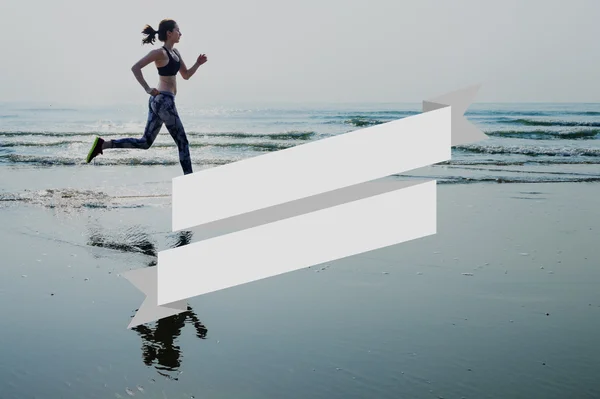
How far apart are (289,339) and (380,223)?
1.16m

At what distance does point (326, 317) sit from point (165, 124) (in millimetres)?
3237

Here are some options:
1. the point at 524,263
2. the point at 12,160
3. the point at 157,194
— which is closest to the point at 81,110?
the point at 12,160

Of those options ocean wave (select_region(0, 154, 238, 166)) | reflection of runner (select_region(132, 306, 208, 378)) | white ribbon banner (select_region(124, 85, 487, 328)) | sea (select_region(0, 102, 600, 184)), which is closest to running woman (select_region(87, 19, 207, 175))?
reflection of runner (select_region(132, 306, 208, 378))

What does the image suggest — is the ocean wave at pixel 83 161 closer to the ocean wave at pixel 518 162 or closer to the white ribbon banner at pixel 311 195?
the ocean wave at pixel 518 162

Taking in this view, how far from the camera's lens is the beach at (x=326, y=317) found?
13.2 feet

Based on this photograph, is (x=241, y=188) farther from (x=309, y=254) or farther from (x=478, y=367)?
(x=478, y=367)

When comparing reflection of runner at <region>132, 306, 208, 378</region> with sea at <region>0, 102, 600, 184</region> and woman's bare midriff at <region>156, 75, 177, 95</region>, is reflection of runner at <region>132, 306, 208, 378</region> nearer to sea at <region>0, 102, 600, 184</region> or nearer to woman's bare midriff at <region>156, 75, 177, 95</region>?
sea at <region>0, 102, 600, 184</region>

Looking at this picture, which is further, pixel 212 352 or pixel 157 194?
pixel 157 194

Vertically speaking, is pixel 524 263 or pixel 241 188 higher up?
pixel 241 188

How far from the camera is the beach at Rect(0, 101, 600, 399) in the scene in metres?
4.02

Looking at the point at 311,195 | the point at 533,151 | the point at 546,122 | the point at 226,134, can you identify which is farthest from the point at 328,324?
the point at 546,122

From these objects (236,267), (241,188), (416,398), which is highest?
(241,188)

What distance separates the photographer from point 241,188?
3.68 m

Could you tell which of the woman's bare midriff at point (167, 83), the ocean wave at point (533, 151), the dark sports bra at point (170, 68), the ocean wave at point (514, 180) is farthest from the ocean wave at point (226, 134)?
the dark sports bra at point (170, 68)
